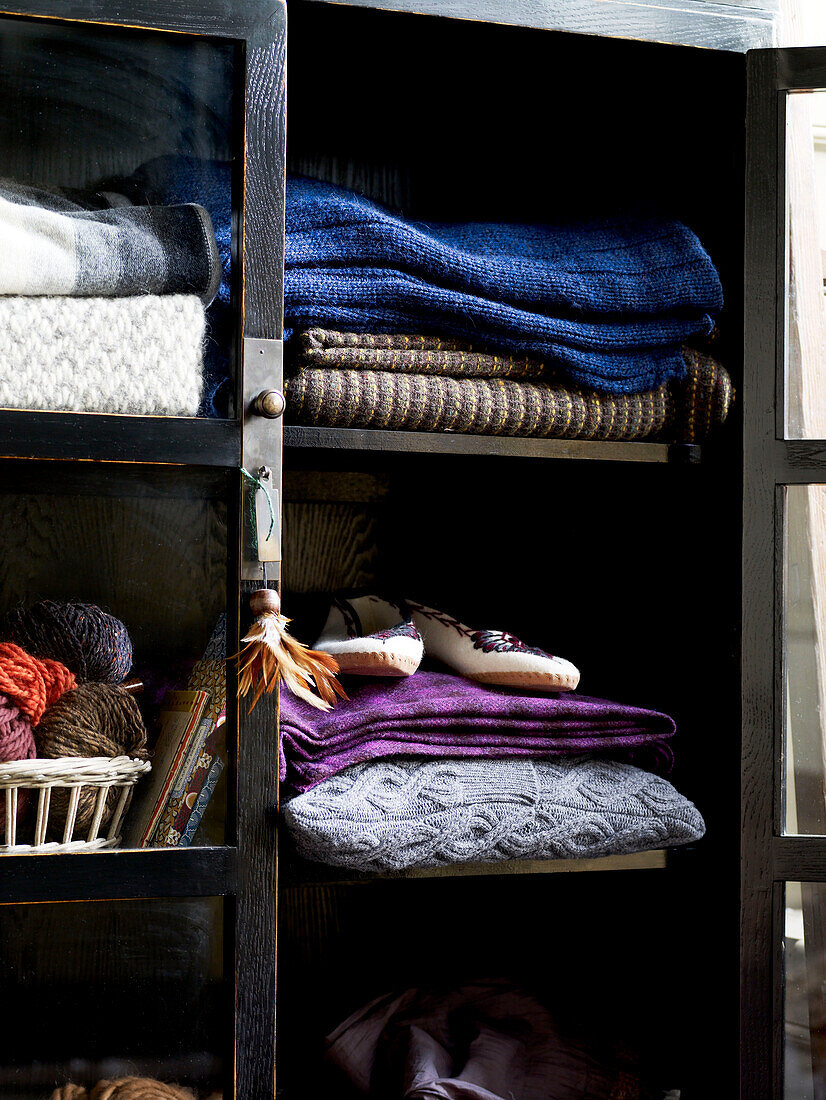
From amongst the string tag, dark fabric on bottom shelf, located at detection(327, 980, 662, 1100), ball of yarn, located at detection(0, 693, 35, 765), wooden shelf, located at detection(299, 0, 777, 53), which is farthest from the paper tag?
dark fabric on bottom shelf, located at detection(327, 980, 662, 1100)

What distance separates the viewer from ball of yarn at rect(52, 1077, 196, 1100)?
0.75 metres

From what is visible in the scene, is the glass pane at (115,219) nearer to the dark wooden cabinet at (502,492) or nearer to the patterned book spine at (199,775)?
the dark wooden cabinet at (502,492)

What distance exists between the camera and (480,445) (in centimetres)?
84

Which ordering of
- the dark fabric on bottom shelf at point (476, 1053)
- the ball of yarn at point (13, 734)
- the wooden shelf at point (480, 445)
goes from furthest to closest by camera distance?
the dark fabric on bottom shelf at point (476, 1053), the wooden shelf at point (480, 445), the ball of yarn at point (13, 734)

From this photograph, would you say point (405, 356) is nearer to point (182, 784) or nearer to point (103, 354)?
point (103, 354)

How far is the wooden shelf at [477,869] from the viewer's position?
30.8 inches

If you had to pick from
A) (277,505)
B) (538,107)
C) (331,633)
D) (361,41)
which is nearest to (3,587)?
(277,505)

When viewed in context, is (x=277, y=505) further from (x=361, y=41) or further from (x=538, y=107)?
(x=538, y=107)

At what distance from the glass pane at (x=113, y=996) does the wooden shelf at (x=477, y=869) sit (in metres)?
0.07

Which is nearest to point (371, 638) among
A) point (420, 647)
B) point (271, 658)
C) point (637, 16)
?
point (420, 647)

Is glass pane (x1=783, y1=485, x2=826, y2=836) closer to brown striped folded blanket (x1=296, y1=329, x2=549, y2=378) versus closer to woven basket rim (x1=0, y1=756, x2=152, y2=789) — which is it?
brown striped folded blanket (x1=296, y1=329, x2=549, y2=378)

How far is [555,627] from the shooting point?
1148 mm

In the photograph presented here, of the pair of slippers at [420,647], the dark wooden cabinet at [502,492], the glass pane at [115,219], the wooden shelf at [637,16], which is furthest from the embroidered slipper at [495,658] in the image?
the wooden shelf at [637,16]

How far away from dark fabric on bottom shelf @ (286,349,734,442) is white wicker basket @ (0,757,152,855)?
13.0 inches
